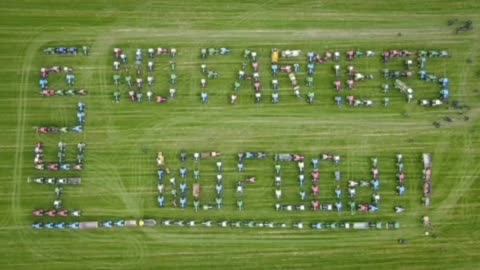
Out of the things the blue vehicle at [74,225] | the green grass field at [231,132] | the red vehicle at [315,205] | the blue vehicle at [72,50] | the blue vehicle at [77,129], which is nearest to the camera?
the blue vehicle at [74,225]

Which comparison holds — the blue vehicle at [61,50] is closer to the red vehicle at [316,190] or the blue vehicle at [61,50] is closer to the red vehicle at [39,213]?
the red vehicle at [39,213]

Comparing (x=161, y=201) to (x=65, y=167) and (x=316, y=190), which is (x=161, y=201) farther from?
(x=316, y=190)

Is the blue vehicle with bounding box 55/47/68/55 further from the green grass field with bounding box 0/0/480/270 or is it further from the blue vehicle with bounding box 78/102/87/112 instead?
the blue vehicle with bounding box 78/102/87/112

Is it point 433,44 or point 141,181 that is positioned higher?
point 433,44

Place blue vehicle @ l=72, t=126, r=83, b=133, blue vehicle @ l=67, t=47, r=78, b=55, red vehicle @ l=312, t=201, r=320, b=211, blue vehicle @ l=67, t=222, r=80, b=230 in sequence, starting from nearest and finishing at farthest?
blue vehicle @ l=67, t=222, r=80, b=230 < red vehicle @ l=312, t=201, r=320, b=211 < blue vehicle @ l=72, t=126, r=83, b=133 < blue vehicle @ l=67, t=47, r=78, b=55

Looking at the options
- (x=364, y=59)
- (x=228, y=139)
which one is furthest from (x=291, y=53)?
(x=228, y=139)

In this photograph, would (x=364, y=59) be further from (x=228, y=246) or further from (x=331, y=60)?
(x=228, y=246)

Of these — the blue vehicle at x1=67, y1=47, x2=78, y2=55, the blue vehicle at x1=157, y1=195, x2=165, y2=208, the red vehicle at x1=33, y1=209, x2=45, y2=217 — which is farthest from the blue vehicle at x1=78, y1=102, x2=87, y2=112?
the blue vehicle at x1=157, y1=195, x2=165, y2=208

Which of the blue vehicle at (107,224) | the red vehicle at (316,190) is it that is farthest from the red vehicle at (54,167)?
the red vehicle at (316,190)
